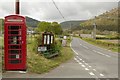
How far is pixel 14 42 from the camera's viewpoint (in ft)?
42.8

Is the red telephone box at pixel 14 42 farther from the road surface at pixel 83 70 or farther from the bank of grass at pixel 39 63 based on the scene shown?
the road surface at pixel 83 70

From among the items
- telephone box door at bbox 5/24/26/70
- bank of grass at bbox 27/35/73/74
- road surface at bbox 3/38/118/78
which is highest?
telephone box door at bbox 5/24/26/70

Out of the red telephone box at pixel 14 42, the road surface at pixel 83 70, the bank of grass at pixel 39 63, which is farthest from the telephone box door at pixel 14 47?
the road surface at pixel 83 70

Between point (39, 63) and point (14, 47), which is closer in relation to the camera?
point (14, 47)

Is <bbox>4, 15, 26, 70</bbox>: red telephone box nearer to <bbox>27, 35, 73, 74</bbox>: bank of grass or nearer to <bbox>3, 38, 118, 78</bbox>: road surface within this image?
<bbox>27, 35, 73, 74</bbox>: bank of grass

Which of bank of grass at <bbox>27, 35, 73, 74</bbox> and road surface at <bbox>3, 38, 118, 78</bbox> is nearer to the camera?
road surface at <bbox>3, 38, 118, 78</bbox>

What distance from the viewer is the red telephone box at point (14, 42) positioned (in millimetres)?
12844

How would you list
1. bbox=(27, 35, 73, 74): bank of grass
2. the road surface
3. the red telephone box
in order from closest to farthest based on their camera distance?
1. the road surface
2. the red telephone box
3. bbox=(27, 35, 73, 74): bank of grass

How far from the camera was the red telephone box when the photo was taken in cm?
1284

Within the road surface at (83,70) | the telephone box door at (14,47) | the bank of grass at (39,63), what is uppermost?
the telephone box door at (14,47)

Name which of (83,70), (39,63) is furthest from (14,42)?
(83,70)

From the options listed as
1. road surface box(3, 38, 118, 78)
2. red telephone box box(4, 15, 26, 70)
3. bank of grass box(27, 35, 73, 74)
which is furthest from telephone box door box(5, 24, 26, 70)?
road surface box(3, 38, 118, 78)

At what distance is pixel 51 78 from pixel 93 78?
174 centimetres

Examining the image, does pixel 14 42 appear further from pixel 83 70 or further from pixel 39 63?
pixel 83 70
